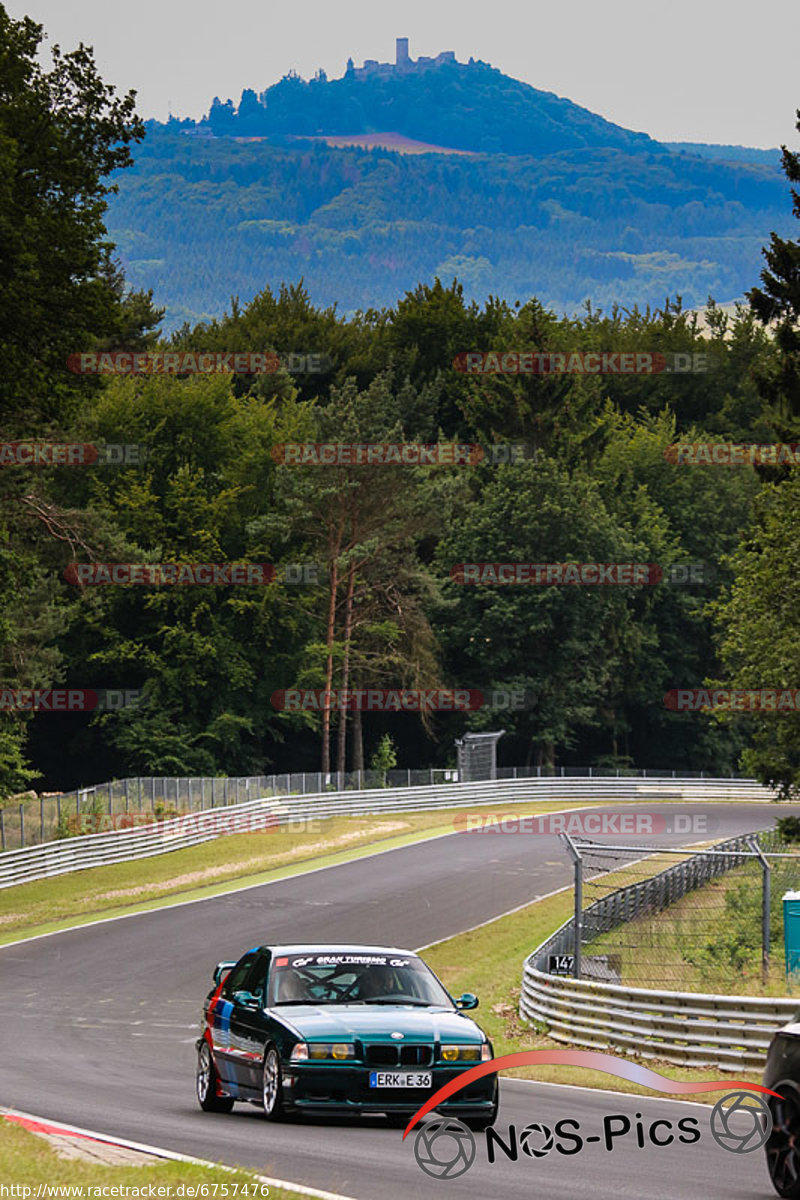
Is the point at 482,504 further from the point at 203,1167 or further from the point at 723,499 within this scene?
the point at 203,1167

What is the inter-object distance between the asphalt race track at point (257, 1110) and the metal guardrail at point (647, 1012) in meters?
0.53

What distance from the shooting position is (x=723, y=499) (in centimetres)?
9050

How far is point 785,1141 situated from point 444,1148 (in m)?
3.54

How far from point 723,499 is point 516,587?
54.7 feet

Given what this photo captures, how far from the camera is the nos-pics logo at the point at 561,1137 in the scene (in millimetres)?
11227

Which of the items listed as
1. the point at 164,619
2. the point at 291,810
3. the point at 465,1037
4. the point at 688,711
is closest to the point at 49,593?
the point at 164,619

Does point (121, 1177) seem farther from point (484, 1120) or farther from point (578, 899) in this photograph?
point (578, 899)

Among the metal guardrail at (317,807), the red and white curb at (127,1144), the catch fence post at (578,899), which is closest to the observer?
the red and white curb at (127,1144)

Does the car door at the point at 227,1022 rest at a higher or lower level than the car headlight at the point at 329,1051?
lower

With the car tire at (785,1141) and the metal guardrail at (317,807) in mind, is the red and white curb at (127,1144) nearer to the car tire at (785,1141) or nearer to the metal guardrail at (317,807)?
the car tire at (785,1141)

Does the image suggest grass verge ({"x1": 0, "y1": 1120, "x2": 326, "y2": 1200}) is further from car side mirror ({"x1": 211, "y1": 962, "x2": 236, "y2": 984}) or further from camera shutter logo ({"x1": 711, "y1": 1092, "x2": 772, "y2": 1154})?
car side mirror ({"x1": 211, "y1": 962, "x2": 236, "y2": 984})

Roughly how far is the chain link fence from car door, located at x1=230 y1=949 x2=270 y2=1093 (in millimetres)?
5766

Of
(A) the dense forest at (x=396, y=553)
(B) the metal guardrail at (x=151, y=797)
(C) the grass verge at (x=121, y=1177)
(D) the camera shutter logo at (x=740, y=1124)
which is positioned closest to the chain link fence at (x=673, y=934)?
(D) the camera shutter logo at (x=740, y=1124)
